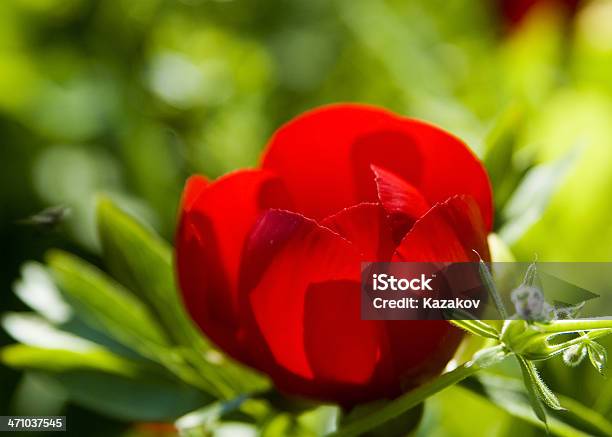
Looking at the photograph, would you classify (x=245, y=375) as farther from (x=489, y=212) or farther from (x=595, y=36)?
(x=595, y=36)

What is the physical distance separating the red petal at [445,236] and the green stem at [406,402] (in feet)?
0.15

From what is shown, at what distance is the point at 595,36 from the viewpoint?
0.89m

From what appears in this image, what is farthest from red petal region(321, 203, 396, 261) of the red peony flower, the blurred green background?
the blurred green background

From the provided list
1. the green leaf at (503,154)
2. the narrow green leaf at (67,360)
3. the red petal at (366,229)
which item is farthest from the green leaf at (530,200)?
the narrow green leaf at (67,360)

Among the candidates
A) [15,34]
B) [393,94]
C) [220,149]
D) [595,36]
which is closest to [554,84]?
[595,36]

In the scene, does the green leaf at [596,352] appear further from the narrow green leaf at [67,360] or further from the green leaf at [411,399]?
the narrow green leaf at [67,360]

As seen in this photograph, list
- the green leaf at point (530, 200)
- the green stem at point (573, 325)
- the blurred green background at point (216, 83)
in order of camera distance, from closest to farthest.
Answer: the green stem at point (573, 325)
the green leaf at point (530, 200)
the blurred green background at point (216, 83)

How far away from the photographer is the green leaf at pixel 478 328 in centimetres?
35

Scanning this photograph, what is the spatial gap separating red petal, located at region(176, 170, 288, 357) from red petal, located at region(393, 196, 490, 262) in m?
0.09

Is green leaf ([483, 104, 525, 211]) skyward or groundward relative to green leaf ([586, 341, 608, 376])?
skyward

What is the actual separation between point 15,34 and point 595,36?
0.61 meters

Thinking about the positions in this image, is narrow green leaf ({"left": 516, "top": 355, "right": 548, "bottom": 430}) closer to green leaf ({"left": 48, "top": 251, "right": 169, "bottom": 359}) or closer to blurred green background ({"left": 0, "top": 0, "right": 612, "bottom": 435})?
green leaf ({"left": 48, "top": 251, "right": 169, "bottom": 359})

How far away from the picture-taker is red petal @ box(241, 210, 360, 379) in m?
0.39

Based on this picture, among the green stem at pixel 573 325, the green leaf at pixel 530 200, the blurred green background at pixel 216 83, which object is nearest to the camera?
the green stem at pixel 573 325
